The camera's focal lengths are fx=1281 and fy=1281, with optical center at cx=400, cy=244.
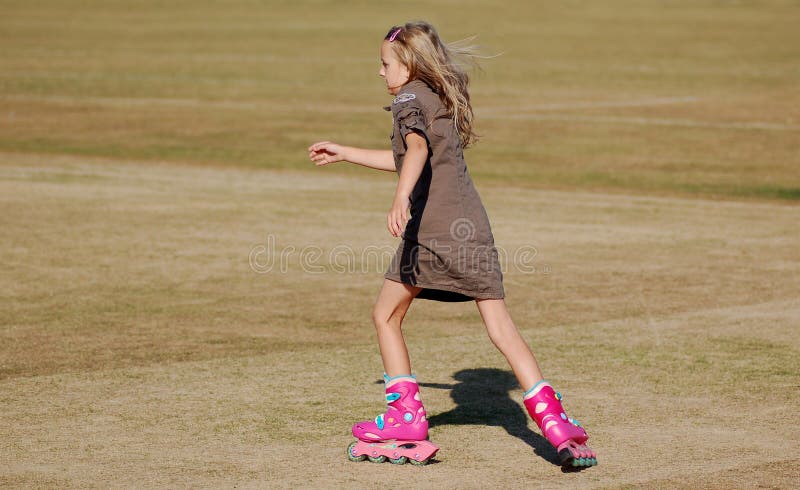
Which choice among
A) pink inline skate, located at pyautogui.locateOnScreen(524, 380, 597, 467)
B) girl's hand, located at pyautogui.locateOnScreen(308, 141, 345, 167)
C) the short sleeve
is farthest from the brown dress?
pink inline skate, located at pyautogui.locateOnScreen(524, 380, 597, 467)

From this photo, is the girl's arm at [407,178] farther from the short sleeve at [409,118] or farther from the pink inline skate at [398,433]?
the pink inline skate at [398,433]

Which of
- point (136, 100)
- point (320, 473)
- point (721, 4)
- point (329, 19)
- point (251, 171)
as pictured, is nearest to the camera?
point (320, 473)

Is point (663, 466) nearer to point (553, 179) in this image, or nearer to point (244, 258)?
point (244, 258)

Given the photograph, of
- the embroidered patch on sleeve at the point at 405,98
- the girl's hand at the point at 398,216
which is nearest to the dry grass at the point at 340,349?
the girl's hand at the point at 398,216

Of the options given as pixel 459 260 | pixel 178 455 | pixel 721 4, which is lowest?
pixel 178 455

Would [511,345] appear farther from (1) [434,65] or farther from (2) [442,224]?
(1) [434,65]

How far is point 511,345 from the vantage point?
5496 millimetres

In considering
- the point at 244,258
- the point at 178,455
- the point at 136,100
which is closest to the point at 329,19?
the point at 136,100

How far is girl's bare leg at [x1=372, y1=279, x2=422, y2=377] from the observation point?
5.63 meters

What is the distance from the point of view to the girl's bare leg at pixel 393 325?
5629mm

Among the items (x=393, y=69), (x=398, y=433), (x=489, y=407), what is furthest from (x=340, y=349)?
(x=393, y=69)

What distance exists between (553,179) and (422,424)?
13562 mm

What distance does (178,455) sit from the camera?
5.60 m

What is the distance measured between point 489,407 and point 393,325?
110cm
